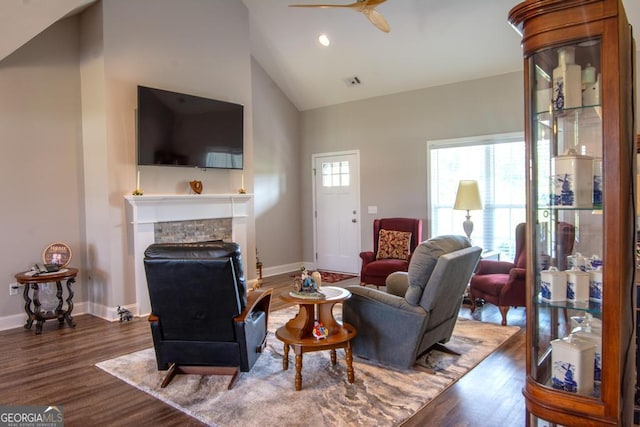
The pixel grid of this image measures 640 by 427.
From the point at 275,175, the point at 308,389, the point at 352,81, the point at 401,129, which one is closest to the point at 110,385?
the point at 308,389

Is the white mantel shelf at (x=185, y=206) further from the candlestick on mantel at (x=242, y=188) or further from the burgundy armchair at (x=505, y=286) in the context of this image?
the burgundy armchair at (x=505, y=286)

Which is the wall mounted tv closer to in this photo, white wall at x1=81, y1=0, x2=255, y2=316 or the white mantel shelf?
white wall at x1=81, y1=0, x2=255, y2=316

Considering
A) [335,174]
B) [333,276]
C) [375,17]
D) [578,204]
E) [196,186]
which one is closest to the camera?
[578,204]

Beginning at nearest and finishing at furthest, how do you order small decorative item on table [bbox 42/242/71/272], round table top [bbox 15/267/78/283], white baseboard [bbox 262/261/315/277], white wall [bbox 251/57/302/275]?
round table top [bbox 15/267/78/283] < small decorative item on table [bbox 42/242/71/272] < white wall [bbox 251/57/302/275] < white baseboard [bbox 262/261/315/277]

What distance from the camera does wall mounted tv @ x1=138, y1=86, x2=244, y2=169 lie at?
493 cm

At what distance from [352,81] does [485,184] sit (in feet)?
8.40

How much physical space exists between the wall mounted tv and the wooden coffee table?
278cm

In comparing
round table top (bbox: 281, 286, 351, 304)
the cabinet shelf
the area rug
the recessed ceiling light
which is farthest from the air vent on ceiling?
the cabinet shelf

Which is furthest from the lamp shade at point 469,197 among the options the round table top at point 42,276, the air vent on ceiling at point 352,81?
the round table top at point 42,276

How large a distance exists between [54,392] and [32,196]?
2582mm

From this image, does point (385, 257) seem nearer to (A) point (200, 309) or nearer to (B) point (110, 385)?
(A) point (200, 309)

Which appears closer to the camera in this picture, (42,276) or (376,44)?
(42,276)

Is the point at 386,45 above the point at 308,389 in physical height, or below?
above

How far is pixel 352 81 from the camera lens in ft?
22.3
